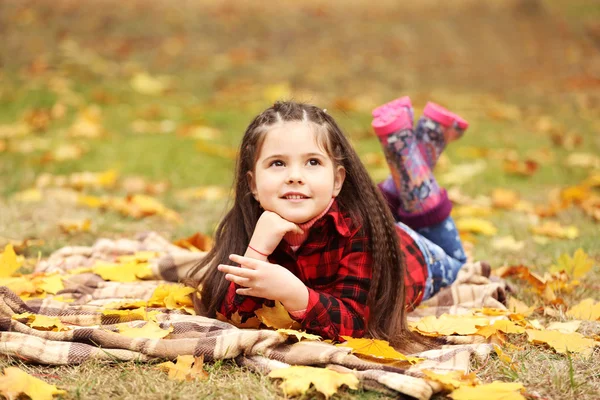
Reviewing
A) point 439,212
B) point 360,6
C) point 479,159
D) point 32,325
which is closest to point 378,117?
point 439,212

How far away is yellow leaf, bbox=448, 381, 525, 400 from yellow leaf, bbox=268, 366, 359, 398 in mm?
283

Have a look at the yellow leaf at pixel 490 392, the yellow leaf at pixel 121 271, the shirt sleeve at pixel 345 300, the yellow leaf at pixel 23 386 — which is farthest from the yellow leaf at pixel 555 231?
the yellow leaf at pixel 23 386

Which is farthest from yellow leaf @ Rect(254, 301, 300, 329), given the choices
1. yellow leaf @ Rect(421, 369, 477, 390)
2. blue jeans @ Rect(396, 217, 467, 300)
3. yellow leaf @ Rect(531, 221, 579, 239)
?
yellow leaf @ Rect(531, 221, 579, 239)

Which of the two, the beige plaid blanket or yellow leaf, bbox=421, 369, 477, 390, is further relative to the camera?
the beige plaid blanket

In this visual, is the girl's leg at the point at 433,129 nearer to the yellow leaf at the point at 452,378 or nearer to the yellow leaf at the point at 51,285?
the yellow leaf at the point at 452,378

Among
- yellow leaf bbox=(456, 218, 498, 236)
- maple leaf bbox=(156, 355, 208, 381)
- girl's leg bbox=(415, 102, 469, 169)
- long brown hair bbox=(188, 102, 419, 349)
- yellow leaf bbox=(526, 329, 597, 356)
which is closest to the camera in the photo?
maple leaf bbox=(156, 355, 208, 381)

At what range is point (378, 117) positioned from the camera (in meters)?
2.98

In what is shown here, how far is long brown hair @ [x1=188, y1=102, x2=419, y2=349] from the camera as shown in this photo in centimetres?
229

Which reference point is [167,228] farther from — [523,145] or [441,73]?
[441,73]

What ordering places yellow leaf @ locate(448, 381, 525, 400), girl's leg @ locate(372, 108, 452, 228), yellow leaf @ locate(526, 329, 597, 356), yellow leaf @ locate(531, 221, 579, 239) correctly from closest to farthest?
yellow leaf @ locate(448, 381, 525, 400), yellow leaf @ locate(526, 329, 597, 356), girl's leg @ locate(372, 108, 452, 228), yellow leaf @ locate(531, 221, 579, 239)

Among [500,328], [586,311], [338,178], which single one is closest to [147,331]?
[338,178]

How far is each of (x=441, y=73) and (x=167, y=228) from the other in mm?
6473

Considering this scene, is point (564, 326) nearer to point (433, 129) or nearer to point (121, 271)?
point (433, 129)

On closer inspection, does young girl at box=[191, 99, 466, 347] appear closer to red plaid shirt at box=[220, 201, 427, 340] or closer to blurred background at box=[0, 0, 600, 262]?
red plaid shirt at box=[220, 201, 427, 340]
